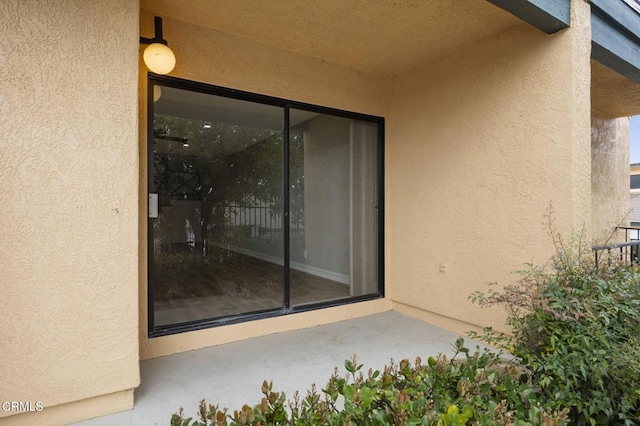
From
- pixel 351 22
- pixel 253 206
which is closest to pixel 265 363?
pixel 253 206

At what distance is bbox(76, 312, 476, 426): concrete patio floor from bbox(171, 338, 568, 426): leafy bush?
4.14 ft

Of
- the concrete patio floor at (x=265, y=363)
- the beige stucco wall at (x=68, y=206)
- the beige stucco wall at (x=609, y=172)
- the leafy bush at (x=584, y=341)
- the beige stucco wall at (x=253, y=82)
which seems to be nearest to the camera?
the leafy bush at (x=584, y=341)

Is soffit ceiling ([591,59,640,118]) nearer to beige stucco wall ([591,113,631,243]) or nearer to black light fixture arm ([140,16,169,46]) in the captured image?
beige stucco wall ([591,113,631,243])

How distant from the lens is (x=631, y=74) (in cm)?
377

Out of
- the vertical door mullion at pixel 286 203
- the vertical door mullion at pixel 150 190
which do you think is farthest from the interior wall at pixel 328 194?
the vertical door mullion at pixel 150 190

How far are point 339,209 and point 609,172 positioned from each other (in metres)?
5.09

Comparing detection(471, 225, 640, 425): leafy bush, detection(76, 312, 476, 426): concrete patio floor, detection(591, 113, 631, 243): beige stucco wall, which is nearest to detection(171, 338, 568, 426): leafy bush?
detection(471, 225, 640, 425): leafy bush

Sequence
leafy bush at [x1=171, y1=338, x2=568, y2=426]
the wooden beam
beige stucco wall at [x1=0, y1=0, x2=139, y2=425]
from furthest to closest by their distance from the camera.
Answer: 1. the wooden beam
2. beige stucco wall at [x1=0, y1=0, x2=139, y2=425]
3. leafy bush at [x1=171, y1=338, x2=568, y2=426]

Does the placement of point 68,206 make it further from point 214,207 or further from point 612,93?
point 612,93

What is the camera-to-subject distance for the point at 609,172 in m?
5.92

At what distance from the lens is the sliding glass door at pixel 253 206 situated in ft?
10.8

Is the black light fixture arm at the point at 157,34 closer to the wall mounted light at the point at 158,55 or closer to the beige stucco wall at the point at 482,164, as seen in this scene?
the wall mounted light at the point at 158,55

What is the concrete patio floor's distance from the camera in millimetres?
2262

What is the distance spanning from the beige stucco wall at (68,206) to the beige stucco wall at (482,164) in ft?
9.92
